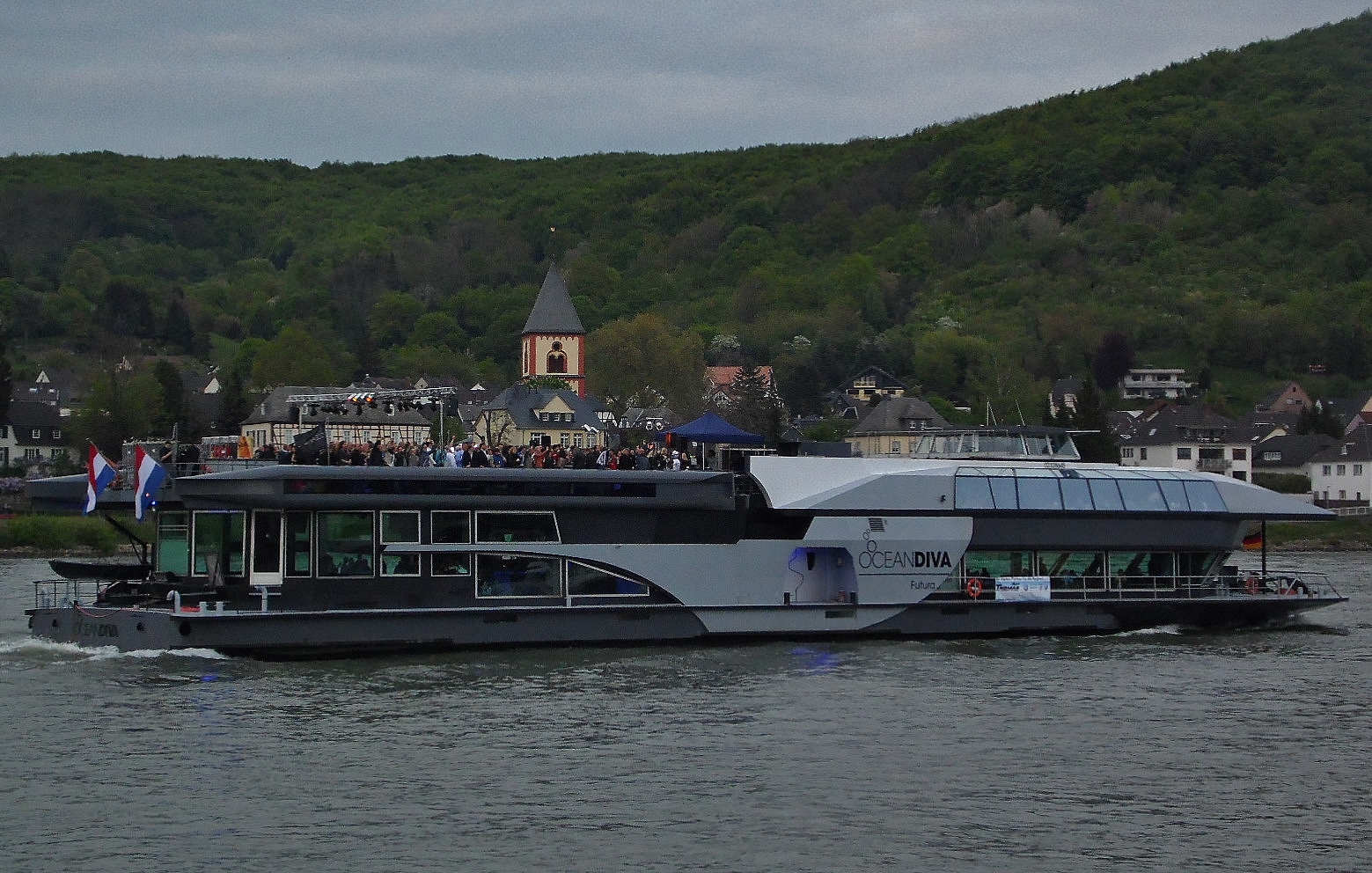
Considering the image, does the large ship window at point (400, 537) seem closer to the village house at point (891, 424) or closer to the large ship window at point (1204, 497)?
the large ship window at point (1204, 497)

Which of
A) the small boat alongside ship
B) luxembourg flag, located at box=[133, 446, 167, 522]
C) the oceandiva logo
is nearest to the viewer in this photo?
luxembourg flag, located at box=[133, 446, 167, 522]

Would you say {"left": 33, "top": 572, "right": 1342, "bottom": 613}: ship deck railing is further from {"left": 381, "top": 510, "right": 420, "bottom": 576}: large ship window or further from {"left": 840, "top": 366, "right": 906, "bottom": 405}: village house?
{"left": 840, "top": 366, "right": 906, "bottom": 405}: village house

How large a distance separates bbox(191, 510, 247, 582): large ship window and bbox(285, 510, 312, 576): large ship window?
94 centimetres

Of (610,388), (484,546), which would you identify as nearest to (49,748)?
(484,546)

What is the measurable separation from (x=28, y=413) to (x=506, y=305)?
82.8 meters

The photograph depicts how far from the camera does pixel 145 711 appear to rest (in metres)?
27.5

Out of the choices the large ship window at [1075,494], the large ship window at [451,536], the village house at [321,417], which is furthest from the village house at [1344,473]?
the large ship window at [451,536]

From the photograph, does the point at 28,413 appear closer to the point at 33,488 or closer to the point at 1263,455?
the point at 1263,455

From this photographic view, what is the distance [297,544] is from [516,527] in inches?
160

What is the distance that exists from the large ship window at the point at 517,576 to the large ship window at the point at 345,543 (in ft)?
7.01

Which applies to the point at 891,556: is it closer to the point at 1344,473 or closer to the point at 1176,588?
the point at 1176,588

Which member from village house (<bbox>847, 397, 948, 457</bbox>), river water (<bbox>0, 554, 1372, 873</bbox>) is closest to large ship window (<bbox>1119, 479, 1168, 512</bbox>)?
river water (<bbox>0, 554, 1372, 873</bbox>)

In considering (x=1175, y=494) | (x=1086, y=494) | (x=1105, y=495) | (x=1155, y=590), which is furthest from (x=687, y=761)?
(x=1175, y=494)

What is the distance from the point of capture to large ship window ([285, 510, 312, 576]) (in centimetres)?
3212
